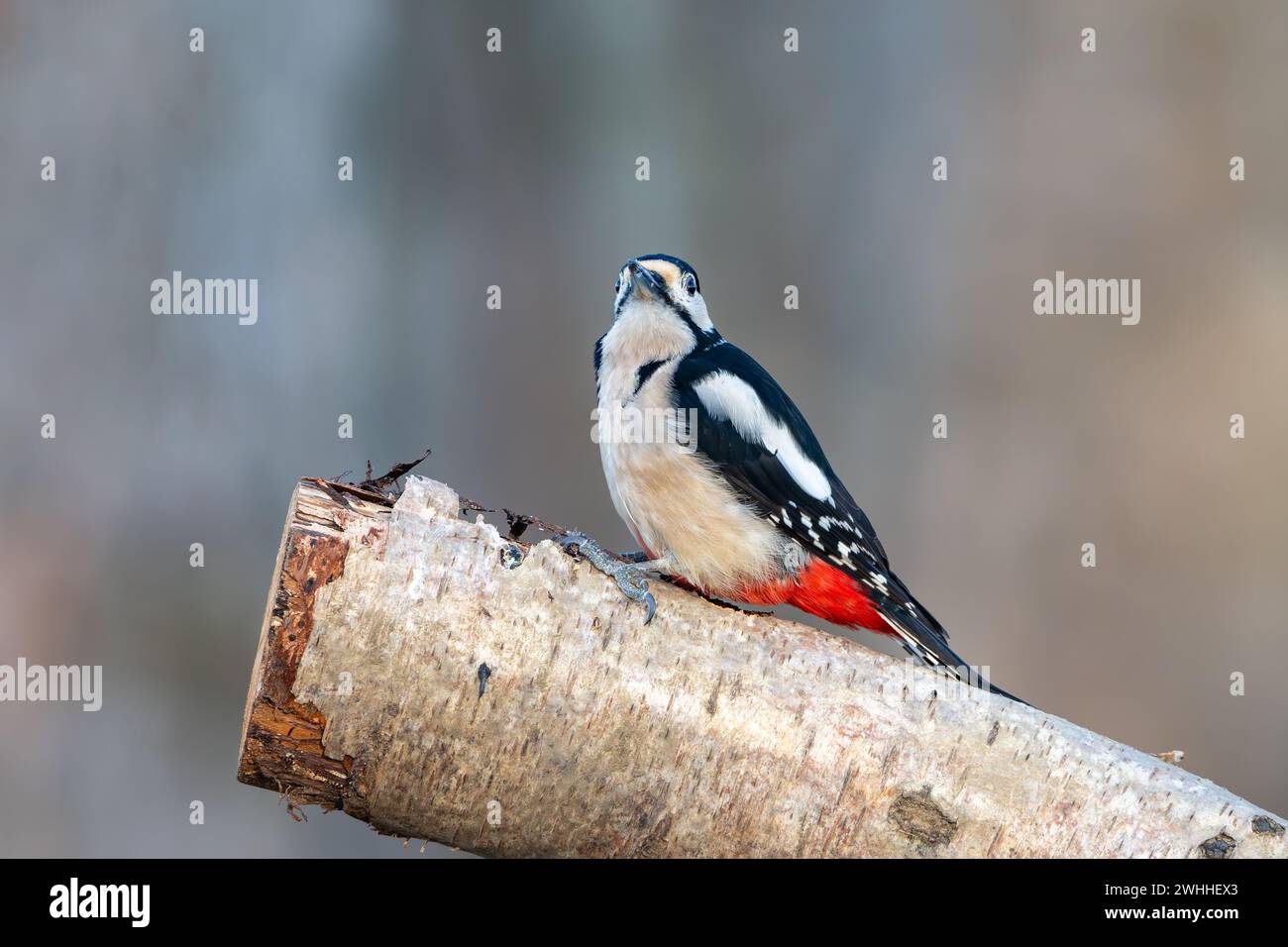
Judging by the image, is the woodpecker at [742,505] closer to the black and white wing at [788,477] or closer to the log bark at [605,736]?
the black and white wing at [788,477]

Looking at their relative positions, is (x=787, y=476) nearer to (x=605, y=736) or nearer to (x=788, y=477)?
(x=788, y=477)

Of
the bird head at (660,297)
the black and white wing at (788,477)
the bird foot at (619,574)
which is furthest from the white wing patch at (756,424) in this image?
the bird foot at (619,574)

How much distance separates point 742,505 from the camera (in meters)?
2.24

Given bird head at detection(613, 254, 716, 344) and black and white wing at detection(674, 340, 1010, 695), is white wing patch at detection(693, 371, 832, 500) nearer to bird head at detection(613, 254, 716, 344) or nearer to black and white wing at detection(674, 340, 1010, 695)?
black and white wing at detection(674, 340, 1010, 695)

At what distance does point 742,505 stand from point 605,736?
68 cm

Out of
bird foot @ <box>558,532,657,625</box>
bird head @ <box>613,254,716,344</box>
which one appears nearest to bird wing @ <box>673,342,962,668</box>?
bird head @ <box>613,254,716,344</box>

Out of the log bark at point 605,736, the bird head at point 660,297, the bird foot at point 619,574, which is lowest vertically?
the log bark at point 605,736

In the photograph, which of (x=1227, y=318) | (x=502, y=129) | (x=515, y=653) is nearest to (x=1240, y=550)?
(x=1227, y=318)

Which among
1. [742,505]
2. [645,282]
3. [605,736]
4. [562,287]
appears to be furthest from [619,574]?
[562,287]

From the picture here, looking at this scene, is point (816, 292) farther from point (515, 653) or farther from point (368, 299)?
point (515, 653)

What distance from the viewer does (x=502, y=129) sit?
4.79 meters

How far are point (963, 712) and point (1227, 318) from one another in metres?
3.65

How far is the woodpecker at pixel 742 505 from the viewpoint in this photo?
2.20 meters

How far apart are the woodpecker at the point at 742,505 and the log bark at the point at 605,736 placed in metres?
0.37
